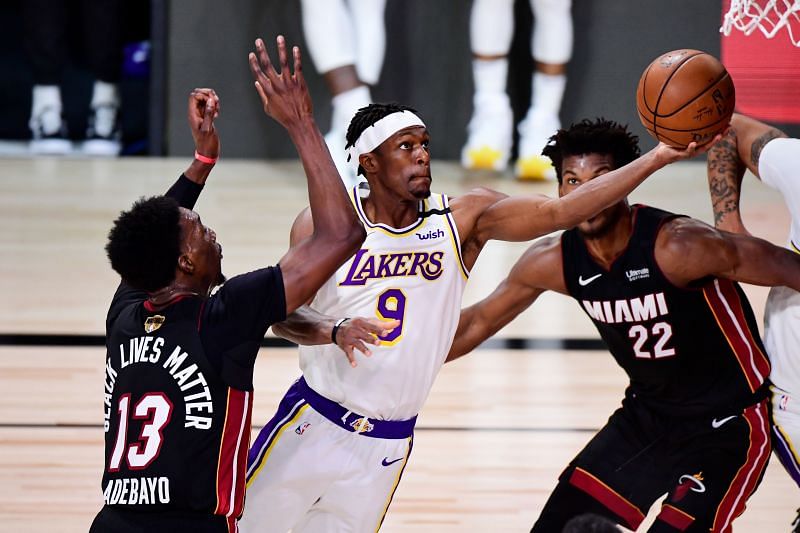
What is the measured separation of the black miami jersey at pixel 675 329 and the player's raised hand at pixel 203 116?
1.28m

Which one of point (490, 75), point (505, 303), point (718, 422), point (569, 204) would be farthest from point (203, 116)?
point (490, 75)

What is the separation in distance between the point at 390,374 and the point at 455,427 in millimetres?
1986

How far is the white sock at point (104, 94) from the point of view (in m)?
11.7

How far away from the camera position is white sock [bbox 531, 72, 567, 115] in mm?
11031

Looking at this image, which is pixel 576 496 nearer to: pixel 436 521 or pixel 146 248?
pixel 436 521

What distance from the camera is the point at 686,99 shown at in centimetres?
364

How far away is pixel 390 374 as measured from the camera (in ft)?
12.4

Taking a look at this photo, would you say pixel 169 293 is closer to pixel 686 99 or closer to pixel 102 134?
pixel 686 99

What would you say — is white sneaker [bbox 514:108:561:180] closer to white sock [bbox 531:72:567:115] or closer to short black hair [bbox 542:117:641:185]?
white sock [bbox 531:72:567:115]

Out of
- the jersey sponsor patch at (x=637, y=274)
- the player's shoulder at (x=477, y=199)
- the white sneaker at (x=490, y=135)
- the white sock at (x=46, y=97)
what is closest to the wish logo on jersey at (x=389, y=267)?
the player's shoulder at (x=477, y=199)

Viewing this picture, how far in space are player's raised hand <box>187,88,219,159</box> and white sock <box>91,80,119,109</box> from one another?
830cm

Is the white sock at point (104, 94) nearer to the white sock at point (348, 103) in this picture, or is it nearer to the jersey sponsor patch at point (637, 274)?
the white sock at point (348, 103)

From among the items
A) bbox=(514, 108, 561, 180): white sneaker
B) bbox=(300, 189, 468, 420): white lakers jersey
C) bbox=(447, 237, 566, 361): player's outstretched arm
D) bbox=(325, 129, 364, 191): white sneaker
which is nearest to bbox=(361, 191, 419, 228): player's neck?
bbox=(300, 189, 468, 420): white lakers jersey

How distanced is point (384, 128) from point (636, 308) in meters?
0.99
